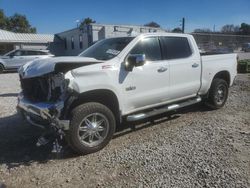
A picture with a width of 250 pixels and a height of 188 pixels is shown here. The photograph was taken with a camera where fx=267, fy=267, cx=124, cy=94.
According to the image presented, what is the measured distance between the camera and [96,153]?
4469 millimetres

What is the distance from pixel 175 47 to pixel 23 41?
1175 inches

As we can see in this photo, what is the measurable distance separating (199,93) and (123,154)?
115 inches

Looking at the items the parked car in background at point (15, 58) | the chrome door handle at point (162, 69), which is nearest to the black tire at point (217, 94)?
the chrome door handle at point (162, 69)

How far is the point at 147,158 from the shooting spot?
4.21m

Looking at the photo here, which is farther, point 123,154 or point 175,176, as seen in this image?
point 123,154

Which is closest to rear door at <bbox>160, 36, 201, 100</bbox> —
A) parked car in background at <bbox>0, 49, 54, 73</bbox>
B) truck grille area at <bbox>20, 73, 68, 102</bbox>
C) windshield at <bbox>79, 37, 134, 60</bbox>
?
windshield at <bbox>79, 37, 134, 60</bbox>

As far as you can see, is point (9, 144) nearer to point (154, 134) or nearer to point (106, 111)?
point (106, 111)

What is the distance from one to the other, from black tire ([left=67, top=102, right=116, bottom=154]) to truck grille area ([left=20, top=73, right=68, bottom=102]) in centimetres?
43

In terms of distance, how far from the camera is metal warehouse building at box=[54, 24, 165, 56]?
26.3m

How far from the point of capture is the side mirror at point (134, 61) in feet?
15.1

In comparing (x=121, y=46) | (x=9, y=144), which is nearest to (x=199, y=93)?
(x=121, y=46)

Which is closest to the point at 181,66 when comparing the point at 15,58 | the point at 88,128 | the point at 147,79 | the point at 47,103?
the point at 147,79

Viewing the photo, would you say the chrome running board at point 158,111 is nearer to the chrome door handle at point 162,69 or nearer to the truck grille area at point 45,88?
the chrome door handle at point 162,69

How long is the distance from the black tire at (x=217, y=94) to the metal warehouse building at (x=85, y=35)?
49.1 ft
